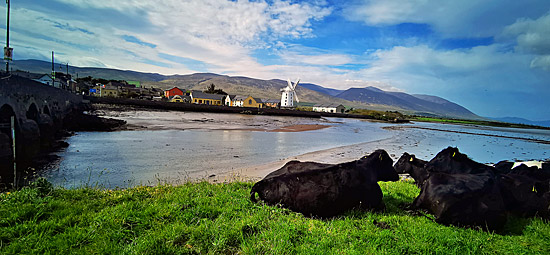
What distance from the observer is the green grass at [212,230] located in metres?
3.65

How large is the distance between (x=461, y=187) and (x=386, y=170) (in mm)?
1813

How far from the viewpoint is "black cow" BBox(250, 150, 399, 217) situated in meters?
5.40

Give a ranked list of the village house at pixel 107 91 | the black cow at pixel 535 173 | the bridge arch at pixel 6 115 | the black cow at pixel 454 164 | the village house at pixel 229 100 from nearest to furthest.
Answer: the black cow at pixel 454 164
the black cow at pixel 535 173
the bridge arch at pixel 6 115
the village house at pixel 107 91
the village house at pixel 229 100

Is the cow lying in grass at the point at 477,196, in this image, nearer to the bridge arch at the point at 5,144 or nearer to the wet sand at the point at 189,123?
the bridge arch at the point at 5,144

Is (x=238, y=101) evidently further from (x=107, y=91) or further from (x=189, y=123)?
(x=189, y=123)

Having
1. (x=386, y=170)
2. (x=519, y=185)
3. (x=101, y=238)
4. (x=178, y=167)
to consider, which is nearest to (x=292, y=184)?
(x=386, y=170)

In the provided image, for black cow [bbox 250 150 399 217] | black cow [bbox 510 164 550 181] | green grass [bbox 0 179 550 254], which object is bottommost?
green grass [bbox 0 179 550 254]

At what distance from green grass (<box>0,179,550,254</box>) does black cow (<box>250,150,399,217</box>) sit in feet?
0.86

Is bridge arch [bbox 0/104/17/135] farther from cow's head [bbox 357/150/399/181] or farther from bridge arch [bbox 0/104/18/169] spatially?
cow's head [bbox 357/150/399/181]

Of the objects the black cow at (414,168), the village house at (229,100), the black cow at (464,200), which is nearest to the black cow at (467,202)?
the black cow at (464,200)

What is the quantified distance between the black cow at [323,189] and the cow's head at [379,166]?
0.08m

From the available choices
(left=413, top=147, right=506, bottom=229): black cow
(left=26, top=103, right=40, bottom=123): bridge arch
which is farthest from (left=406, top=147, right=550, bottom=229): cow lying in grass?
(left=26, top=103, right=40, bottom=123): bridge arch

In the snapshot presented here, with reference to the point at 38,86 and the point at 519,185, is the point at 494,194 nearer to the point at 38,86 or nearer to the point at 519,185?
the point at 519,185

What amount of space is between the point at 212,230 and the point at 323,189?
2.59m
